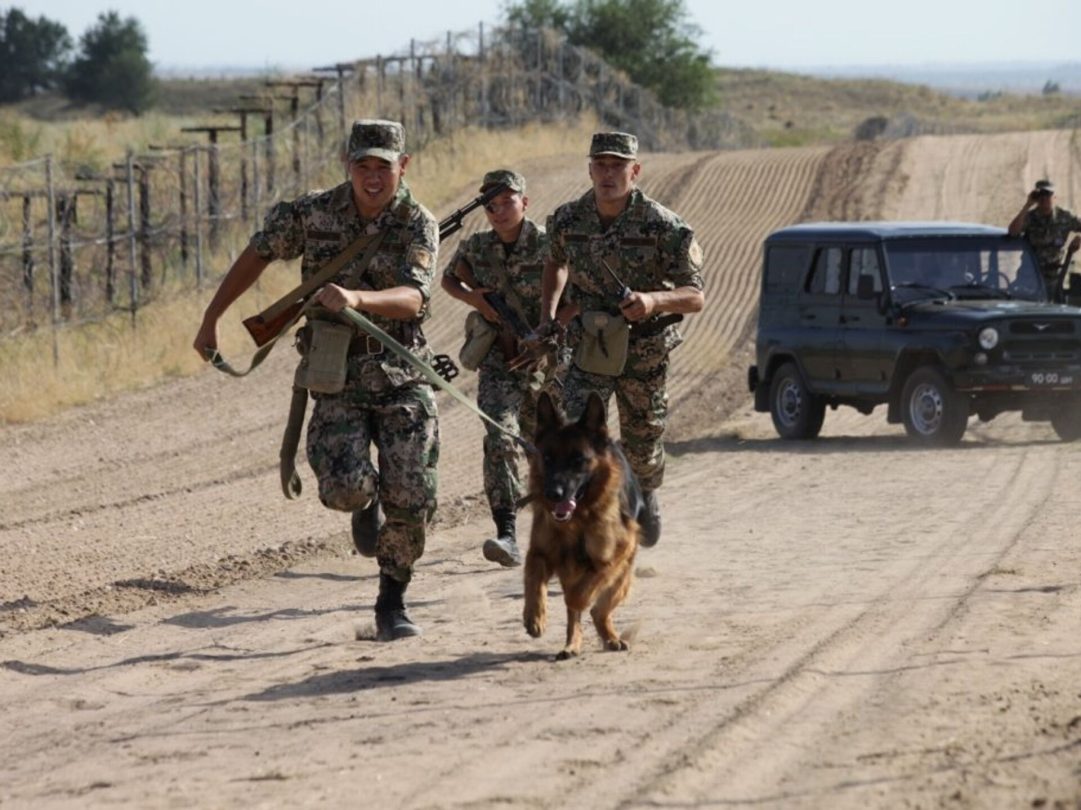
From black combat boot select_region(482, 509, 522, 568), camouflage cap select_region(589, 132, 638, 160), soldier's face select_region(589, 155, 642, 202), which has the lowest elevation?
black combat boot select_region(482, 509, 522, 568)

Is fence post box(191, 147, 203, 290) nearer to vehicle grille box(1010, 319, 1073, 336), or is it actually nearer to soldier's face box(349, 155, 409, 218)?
vehicle grille box(1010, 319, 1073, 336)

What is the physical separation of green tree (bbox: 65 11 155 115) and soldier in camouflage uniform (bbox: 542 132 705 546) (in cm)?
7967

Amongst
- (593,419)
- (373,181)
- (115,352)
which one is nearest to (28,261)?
(115,352)

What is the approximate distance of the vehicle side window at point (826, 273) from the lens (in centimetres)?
1714

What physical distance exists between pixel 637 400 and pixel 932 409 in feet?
24.3

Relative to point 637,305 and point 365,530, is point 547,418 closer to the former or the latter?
point 637,305

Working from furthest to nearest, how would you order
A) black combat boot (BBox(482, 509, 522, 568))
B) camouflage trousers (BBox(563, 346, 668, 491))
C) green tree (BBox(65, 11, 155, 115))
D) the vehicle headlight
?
green tree (BBox(65, 11, 155, 115)) < the vehicle headlight < black combat boot (BBox(482, 509, 522, 568)) < camouflage trousers (BBox(563, 346, 668, 491))

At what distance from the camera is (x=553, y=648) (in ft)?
25.9

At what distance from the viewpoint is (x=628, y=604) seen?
900 centimetres

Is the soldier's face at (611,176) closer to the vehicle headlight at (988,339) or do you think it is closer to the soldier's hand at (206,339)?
the soldier's hand at (206,339)

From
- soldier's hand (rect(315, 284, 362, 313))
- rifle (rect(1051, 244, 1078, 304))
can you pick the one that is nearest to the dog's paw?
soldier's hand (rect(315, 284, 362, 313))

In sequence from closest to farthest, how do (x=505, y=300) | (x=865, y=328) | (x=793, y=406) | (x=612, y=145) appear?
(x=612, y=145), (x=505, y=300), (x=865, y=328), (x=793, y=406)

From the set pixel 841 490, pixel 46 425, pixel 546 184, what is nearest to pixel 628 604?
pixel 841 490

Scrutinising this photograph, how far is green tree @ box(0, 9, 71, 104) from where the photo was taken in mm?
95938
